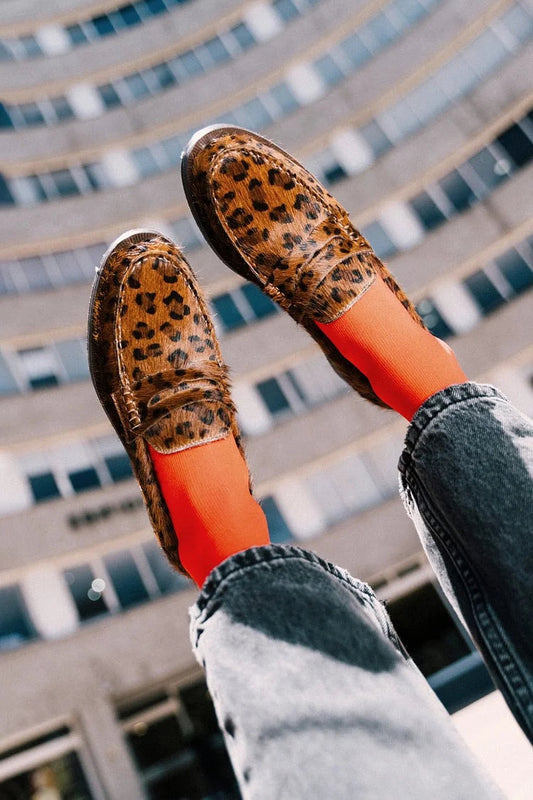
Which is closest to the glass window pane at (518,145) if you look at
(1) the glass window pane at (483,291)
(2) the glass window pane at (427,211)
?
(2) the glass window pane at (427,211)

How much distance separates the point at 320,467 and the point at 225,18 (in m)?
14.2

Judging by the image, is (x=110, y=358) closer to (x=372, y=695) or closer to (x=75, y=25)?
(x=372, y=695)

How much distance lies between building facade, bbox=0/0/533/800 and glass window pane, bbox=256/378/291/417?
0.17 ft

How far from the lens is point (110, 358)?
252 cm

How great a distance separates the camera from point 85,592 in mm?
13016

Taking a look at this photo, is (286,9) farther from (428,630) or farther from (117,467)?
(428,630)

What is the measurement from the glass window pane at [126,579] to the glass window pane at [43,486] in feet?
6.71

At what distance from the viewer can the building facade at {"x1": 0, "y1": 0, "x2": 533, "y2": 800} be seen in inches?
466

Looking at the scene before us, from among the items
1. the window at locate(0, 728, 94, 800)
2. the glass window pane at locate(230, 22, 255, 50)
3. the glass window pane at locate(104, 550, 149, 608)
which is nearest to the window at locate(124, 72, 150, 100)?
the glass window pane at locate(230, 22, 255, 50)

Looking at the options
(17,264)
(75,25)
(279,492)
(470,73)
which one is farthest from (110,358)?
(75,25)

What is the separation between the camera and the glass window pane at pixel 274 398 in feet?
50.0

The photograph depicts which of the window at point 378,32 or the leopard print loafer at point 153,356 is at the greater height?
the window at point 378,32

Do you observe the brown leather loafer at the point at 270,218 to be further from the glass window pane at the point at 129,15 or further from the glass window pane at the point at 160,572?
the glass window pane at the point at 129,15

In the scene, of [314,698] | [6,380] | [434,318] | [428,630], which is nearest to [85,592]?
[6,380]
